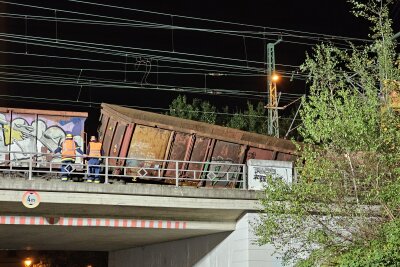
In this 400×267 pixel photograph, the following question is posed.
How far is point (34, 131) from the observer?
864 inches

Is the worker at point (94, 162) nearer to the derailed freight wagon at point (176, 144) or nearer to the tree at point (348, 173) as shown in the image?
the derailed freight wagon at point (176, 144)

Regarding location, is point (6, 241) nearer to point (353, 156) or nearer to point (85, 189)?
point (85, 189)

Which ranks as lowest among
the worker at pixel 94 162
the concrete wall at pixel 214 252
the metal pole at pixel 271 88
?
the concrete wall at pixel 214 252

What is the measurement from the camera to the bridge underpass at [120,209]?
16.3 m

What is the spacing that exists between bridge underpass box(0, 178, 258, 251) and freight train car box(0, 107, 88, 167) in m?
3.11

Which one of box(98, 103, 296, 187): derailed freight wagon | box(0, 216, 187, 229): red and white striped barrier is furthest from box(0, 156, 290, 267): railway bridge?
box(98, 103, 296, 187): derailed freight wagon

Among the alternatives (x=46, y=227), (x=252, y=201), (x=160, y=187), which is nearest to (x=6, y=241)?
(x=46, y=227)

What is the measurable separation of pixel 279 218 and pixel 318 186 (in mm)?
1472

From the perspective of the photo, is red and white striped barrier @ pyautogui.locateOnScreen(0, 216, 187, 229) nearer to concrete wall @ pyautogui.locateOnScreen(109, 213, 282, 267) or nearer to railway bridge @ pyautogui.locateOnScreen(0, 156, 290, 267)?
railway bridge @ pyautogui.locateOnScreen(0, 156, 290, 267)

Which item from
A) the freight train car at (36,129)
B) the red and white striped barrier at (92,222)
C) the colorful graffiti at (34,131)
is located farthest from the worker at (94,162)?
the colorful graffiti at (34,131)

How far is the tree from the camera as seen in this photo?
13023 mm

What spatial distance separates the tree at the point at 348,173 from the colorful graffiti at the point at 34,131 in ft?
33.6

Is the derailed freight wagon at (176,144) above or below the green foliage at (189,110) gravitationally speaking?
below

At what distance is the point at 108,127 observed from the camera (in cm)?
2200
